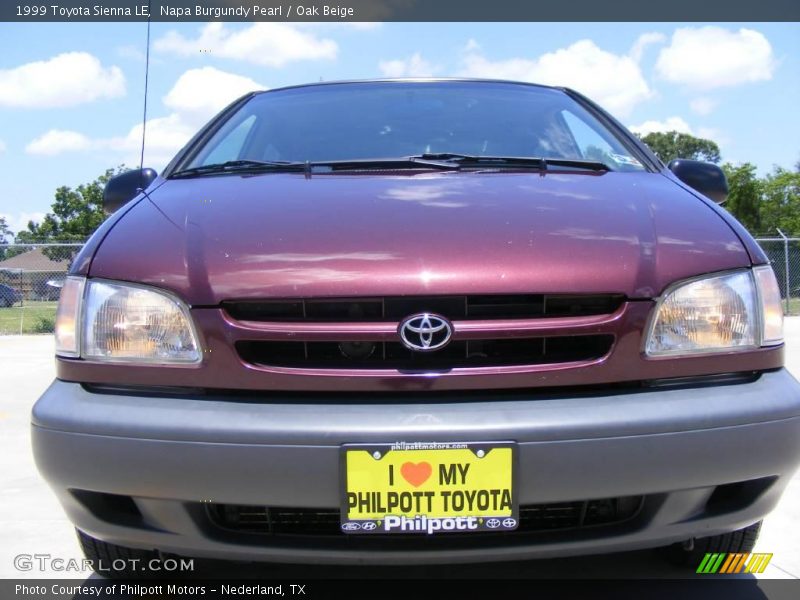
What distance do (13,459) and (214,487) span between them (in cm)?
267

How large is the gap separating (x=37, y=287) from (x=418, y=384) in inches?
527

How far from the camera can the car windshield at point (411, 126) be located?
256cm

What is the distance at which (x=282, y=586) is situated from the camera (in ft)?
7.02

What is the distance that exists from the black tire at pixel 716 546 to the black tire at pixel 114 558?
150 cm

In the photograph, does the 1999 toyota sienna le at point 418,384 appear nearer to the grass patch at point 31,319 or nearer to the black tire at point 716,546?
the black tire at point 716,546

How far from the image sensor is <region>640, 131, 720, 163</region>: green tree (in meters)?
59.3

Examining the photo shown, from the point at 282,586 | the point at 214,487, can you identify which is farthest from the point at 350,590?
the point at 214,487

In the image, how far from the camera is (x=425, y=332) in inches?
62.6

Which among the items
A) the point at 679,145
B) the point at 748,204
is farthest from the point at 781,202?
the point at 679,145

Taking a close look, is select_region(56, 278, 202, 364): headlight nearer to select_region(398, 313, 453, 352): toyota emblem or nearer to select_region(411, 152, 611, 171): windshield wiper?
select_region(398, 313, 453, 352): toyota emblem

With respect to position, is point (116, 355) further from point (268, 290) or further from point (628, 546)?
point (628, 546)

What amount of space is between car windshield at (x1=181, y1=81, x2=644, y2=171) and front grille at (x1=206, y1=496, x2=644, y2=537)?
1134mm

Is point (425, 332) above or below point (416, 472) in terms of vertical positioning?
above

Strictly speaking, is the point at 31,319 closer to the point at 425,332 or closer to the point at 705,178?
the point at 705,178
